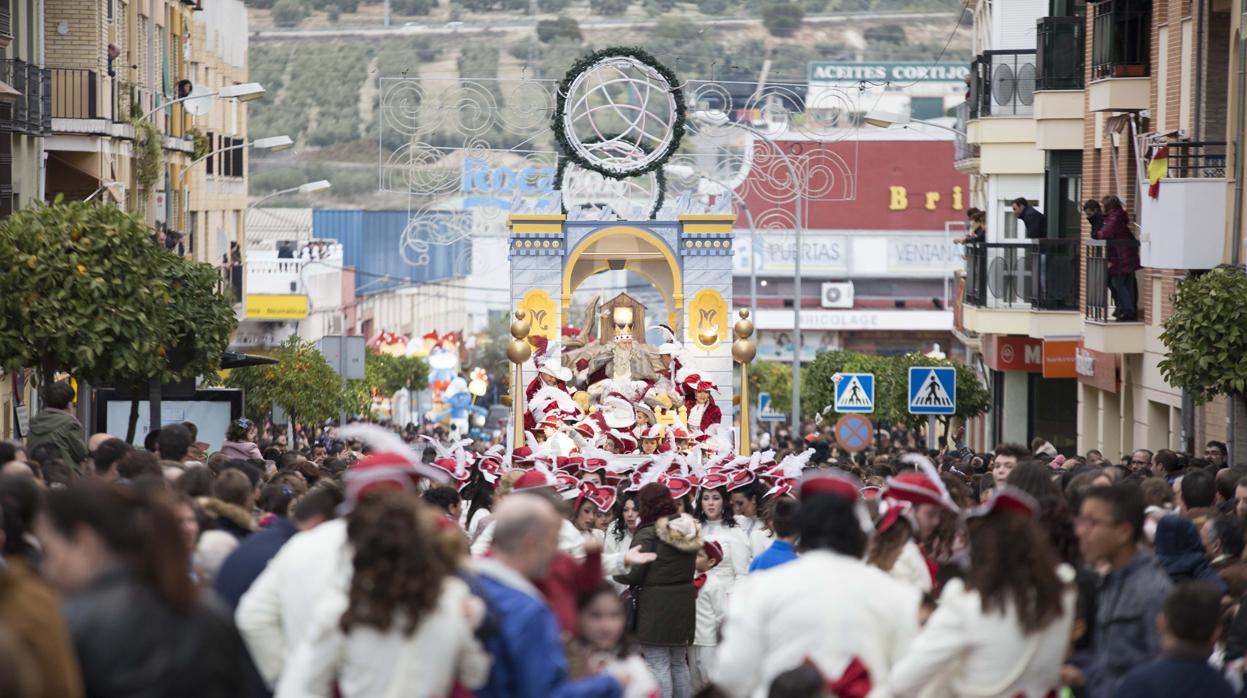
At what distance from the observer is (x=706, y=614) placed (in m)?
13.6

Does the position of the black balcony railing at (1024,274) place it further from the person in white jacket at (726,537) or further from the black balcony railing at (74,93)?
the person in white jacket at (726,537)

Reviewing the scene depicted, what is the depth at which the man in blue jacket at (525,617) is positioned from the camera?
7.33 m

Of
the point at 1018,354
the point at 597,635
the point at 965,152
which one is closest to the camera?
the point at 597,635

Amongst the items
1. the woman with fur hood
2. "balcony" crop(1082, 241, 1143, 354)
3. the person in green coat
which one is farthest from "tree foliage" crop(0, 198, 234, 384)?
"balcony" crop(1082, 241, 1143, 354)

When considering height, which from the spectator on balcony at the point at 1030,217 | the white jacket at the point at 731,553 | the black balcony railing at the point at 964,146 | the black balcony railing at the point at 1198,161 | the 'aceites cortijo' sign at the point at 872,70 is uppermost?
the 'aceites cortijo' sign at the point at 872,70

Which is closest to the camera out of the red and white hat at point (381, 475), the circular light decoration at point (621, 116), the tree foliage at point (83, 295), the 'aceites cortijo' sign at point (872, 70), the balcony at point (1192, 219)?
the red and white hat at point (381, 475)

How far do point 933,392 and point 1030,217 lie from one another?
11.0ft

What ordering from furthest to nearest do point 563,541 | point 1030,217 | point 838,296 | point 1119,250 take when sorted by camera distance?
point 838,296, point 1030,217, point 1119,250, point 563,541

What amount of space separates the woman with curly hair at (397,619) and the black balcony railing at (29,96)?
2063 centimetres

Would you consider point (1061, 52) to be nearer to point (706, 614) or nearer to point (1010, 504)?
point (706, 614)

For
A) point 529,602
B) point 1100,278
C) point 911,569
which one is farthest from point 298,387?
point 529,602

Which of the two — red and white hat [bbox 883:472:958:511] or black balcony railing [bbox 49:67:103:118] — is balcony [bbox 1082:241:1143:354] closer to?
black balcony railing [bbox 49:67:103:118]

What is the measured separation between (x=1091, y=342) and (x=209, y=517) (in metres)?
18.5

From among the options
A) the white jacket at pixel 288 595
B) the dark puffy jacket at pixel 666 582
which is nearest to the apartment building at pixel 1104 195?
the dark puffy jacket at pixel 666 582
